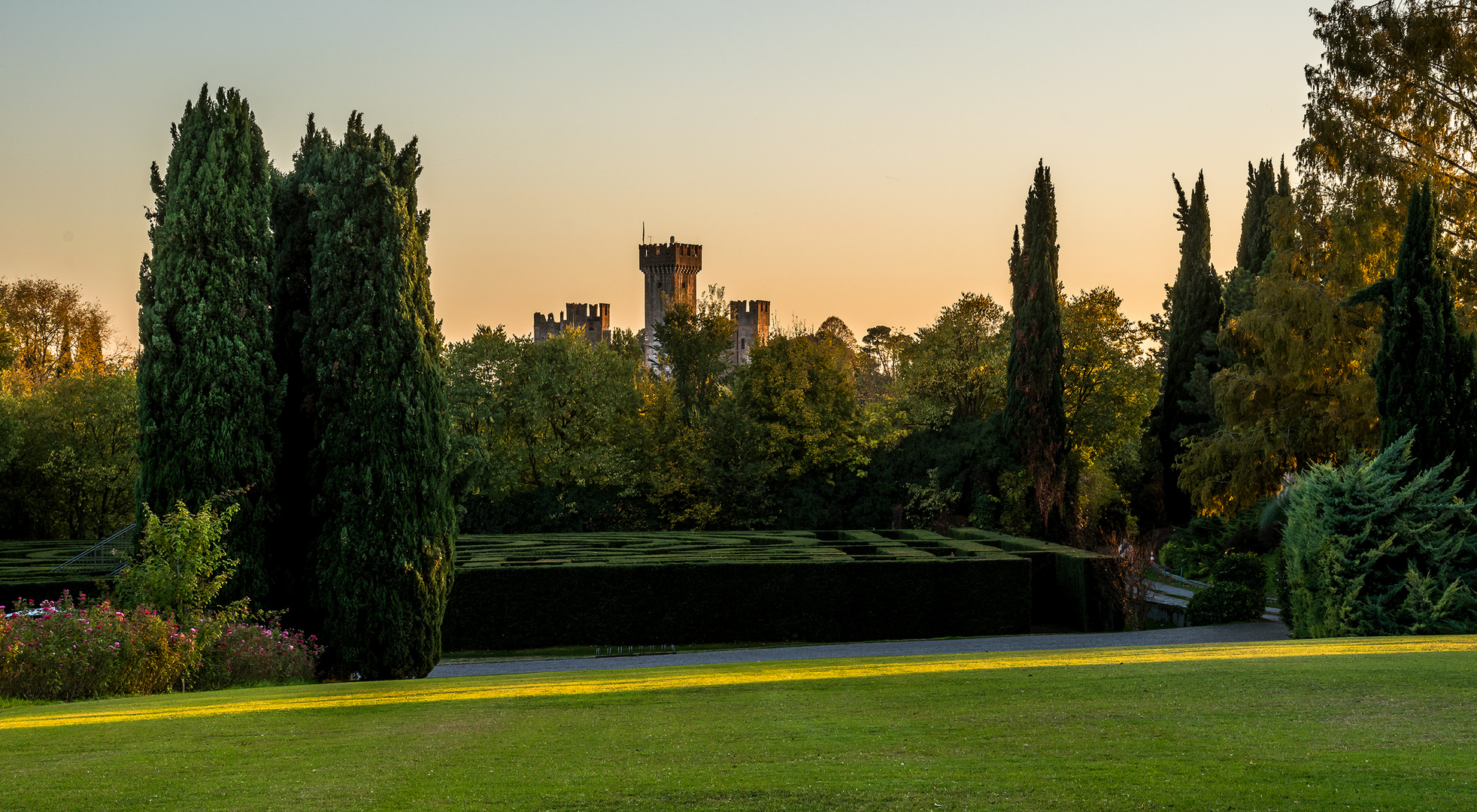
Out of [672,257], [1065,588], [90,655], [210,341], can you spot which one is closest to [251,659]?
[90,655]

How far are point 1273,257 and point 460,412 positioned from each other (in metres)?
24.2

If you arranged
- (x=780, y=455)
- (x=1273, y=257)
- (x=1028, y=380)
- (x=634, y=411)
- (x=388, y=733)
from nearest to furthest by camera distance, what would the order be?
(x=388, y=733)
(x=1273, y=257)
(x=1028, y=380)
(x=780, y=455)
(x=634, y=411)

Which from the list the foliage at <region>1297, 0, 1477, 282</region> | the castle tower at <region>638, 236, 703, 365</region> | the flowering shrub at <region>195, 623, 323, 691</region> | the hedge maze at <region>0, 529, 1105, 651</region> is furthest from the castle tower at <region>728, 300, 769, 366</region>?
the flowering shrub at <region>195, 623, 323, 691</region>

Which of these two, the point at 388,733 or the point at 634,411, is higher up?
the point at 634,411

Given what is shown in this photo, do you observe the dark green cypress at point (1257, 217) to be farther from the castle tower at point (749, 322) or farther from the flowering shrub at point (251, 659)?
the castle tower at point (749, 322)

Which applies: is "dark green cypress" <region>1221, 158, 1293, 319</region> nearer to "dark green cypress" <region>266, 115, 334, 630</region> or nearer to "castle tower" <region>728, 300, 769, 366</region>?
"dark green cypress" <region>266, 115, 334, 630</region>

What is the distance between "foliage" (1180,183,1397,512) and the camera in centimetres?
2598

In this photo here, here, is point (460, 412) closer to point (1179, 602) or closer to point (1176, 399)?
point (1179, 602)

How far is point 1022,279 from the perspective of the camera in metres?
35.2

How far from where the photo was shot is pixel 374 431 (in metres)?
14.4

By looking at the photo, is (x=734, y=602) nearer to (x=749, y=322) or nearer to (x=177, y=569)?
(x=177, y=569)

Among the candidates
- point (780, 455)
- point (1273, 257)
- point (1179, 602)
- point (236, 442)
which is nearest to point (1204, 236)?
point (1273, 257)

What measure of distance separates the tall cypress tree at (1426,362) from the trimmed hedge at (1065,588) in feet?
18.8

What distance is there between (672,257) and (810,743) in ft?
300
